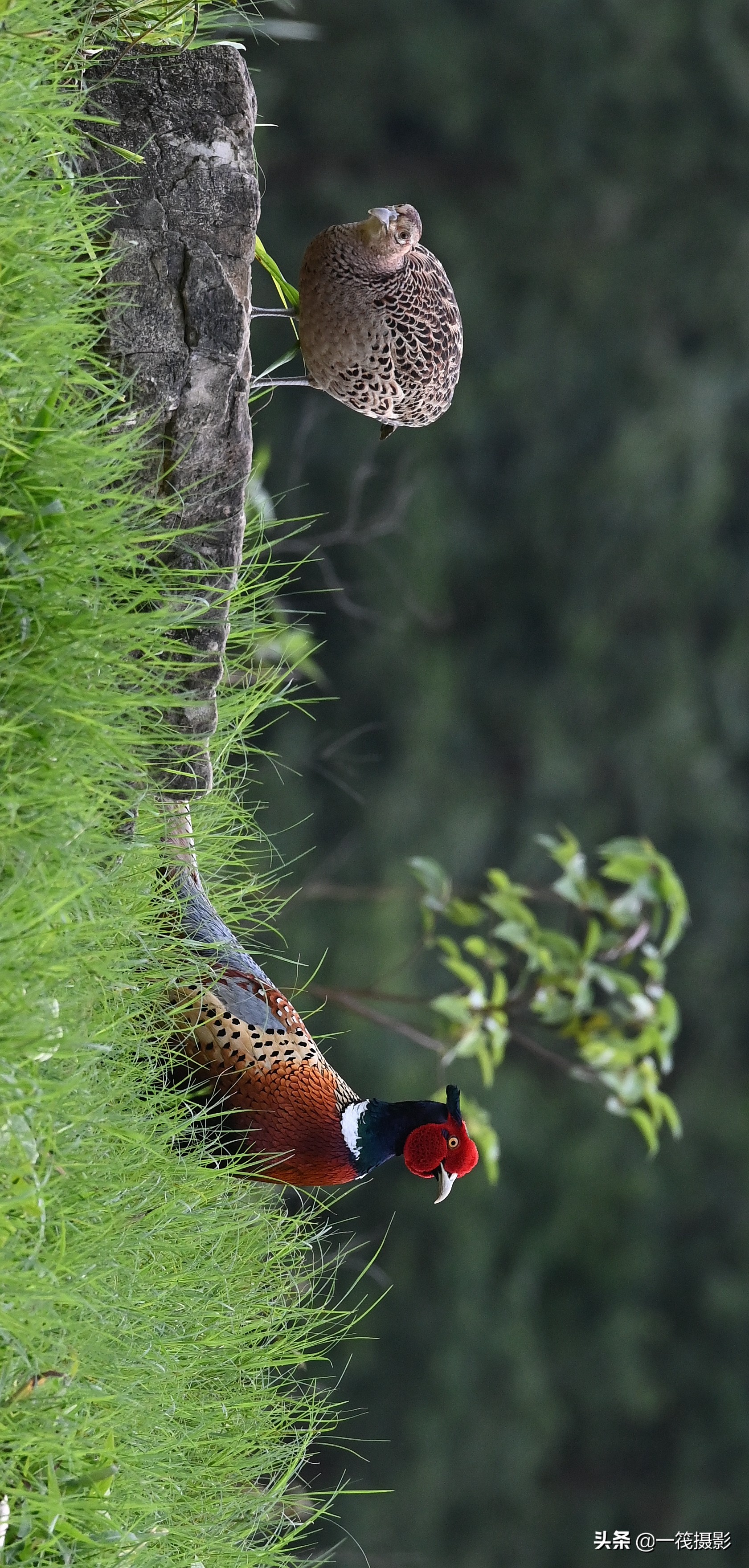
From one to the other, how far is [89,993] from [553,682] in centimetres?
219

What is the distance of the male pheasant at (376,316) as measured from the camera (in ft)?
2.76

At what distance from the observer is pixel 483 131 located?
277cm

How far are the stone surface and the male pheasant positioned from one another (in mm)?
92

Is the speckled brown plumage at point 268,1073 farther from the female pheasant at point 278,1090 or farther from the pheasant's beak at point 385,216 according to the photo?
the pheasant's beak at point 385,216

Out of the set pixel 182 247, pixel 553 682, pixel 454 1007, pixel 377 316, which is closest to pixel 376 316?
pixel 377 316

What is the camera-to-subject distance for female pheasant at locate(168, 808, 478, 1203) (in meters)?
0.83

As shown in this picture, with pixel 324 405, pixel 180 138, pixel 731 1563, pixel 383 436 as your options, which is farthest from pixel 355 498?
pixel 731 1563

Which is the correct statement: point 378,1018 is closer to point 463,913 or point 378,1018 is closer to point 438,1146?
point 463,913

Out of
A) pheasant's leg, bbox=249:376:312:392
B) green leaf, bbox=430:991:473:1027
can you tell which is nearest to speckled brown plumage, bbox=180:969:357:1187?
pheasant's leg, bbox=249:376:312:392

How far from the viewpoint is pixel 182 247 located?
73 cm

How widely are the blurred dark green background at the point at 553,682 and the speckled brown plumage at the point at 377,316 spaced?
1747mm

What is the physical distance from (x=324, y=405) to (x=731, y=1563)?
86.3 inches

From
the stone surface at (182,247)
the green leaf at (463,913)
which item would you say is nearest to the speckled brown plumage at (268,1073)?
the stone surface at (182,247)

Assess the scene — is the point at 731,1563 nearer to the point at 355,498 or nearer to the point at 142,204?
the point at 355,498
